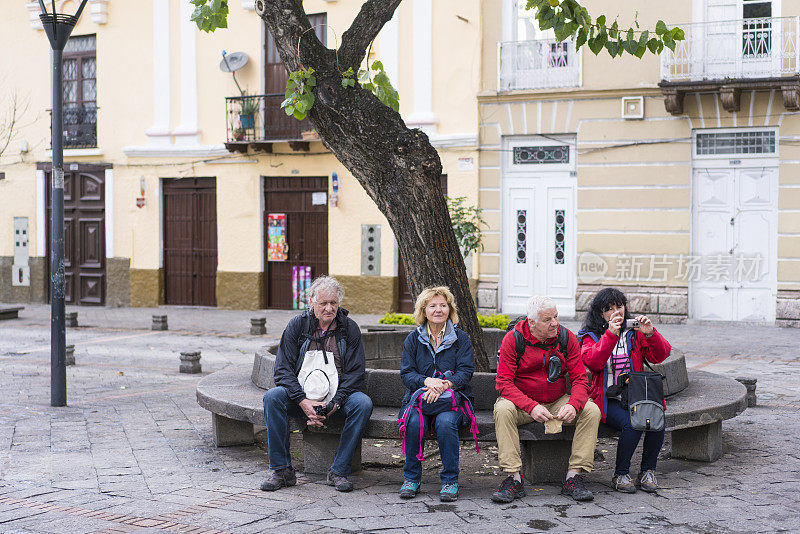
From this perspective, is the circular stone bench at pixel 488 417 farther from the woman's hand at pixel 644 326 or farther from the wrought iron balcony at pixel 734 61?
the wrought iron balcony at pixel 734 61

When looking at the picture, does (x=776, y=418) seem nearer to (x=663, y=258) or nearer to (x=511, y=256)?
(x=663, y=258)

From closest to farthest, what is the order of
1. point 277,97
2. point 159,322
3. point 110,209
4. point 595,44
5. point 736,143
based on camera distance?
point 595,44, point 736,143, point 159,322, point 277,97, point 110,209

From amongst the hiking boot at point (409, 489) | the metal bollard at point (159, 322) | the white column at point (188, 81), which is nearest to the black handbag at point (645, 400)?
the hiking boot at point (409, 489)

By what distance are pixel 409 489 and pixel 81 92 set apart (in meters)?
18.9

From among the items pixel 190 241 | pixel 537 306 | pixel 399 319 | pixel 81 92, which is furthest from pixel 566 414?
pixel 81 92

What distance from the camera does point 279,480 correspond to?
6324 mm

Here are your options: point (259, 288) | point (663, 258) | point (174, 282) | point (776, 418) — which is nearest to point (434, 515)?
point (776, 418)

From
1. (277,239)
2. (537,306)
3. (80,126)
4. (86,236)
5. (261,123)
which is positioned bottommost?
(537,306)

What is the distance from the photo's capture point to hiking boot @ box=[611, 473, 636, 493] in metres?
6.24

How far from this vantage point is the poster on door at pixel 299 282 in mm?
20328

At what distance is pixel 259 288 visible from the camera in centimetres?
2061

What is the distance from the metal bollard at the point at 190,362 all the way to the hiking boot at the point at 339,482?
5.91 meters

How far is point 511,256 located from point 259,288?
5.65 meters

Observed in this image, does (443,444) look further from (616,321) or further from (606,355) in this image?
(616,321)
